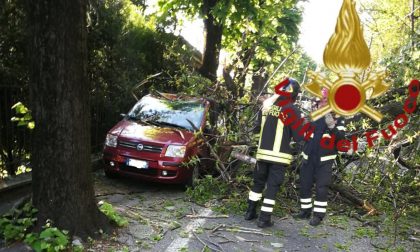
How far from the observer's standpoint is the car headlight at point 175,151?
7.44 metres

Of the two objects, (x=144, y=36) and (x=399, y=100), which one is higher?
(x=144, y=36)

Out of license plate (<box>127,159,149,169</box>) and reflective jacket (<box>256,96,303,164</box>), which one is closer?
Answer: reflective jacket (<box>256,96,303,164</box>)

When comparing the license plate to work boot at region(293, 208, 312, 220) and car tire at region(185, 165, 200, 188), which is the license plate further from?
work boot at region(293, 208, 312, 220)

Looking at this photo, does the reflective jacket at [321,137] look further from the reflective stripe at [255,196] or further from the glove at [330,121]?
the reflective stripe at [255,196]

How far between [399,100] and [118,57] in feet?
19.9

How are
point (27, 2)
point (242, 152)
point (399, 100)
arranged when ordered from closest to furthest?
point (27, 2) → point (399, 100) → point (242, 152)

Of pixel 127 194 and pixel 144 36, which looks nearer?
pixel 127 194

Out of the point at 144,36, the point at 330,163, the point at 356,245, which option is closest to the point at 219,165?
the point at 330,163

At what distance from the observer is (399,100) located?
6.71 m

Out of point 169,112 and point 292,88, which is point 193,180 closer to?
point 169,112

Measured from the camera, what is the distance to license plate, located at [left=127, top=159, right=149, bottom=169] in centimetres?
747

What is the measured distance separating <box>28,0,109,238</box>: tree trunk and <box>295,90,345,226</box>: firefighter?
9.65 ft

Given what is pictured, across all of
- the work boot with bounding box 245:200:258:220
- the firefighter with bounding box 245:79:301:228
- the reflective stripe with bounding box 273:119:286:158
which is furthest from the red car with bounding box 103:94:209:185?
the reflective stripe with bounding box 273:119:286:158

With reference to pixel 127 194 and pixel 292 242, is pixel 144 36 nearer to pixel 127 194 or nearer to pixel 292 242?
pixel 127 194
